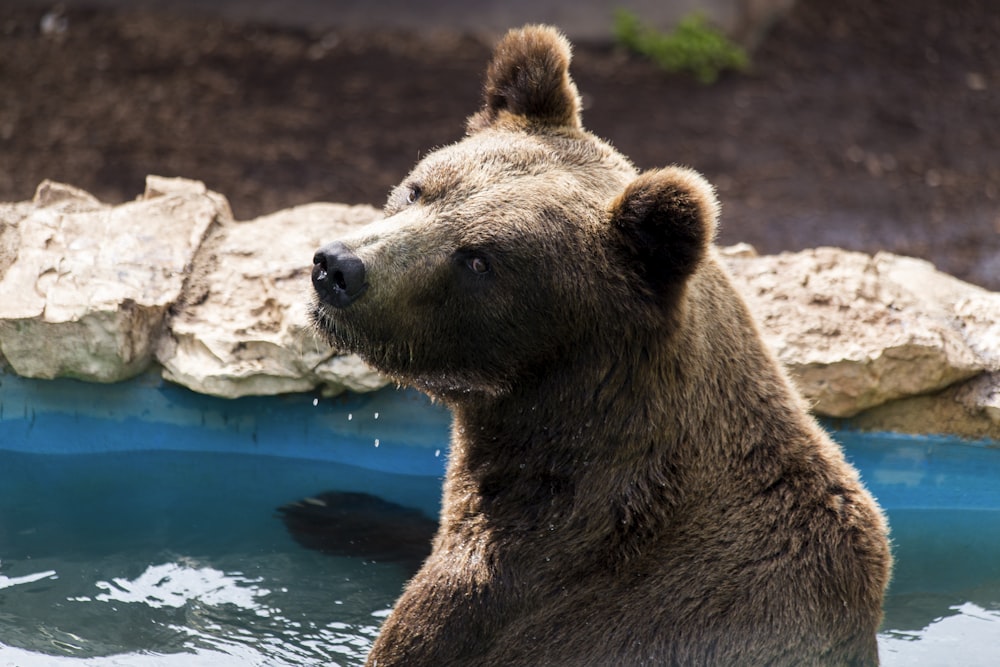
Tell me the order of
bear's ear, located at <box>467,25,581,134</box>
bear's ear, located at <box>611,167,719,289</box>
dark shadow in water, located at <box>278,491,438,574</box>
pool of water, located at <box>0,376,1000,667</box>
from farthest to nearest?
dark shadow in water, located at <box>278,491,438,574</box> < pool of water, located at <box>0,376,1000,667</box> < bear's ear, located at <box>467,25,581,134</box> < bear's ear, located at <box>611,167,719,289</box>

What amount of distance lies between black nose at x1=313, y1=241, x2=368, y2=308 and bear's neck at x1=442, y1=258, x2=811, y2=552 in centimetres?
71

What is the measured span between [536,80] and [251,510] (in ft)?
11.0

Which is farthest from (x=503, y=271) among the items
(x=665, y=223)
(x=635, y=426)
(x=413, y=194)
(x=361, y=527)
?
(x=361, y=527)

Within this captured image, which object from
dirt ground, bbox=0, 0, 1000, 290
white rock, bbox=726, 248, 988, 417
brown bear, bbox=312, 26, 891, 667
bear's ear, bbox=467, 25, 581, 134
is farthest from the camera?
dirt ground, bbox=0, 0, 1000, 290

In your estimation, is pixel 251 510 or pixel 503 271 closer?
pixel 503 271

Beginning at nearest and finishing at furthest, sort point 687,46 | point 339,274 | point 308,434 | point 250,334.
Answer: point 339,274, point 250,334, point 308,434, point 687,46

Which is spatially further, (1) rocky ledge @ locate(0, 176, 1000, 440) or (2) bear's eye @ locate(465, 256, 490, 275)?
(1) rocky ledge @ locate(0, 176, 1000, 440)

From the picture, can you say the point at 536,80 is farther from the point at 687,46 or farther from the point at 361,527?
the point at 687,46

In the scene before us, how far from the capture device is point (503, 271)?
14.4 feet

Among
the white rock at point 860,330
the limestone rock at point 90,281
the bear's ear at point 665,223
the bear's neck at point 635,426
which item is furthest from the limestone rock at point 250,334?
the bear's ear at point 665,223

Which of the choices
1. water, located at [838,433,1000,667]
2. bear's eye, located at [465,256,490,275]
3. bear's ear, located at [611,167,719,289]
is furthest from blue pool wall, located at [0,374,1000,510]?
bear's ear, located at [611,167,719,289]

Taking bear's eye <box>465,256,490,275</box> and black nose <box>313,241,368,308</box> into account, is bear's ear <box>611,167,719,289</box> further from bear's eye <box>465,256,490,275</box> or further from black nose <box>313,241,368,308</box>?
black nose <box>313,241,368,308</box>

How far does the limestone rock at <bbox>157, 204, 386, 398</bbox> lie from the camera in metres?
6.54

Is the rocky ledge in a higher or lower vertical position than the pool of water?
higher
